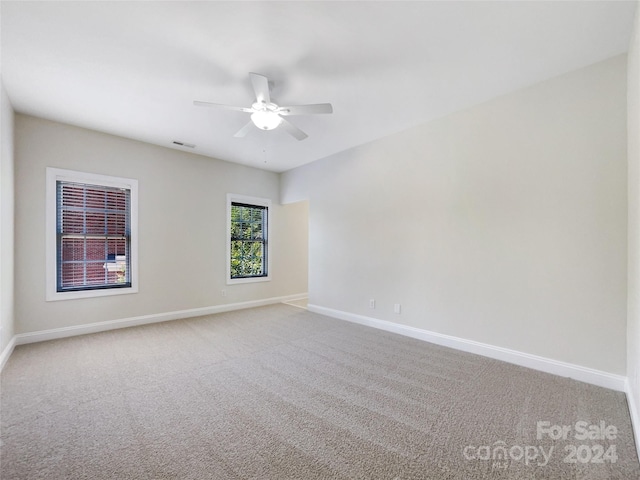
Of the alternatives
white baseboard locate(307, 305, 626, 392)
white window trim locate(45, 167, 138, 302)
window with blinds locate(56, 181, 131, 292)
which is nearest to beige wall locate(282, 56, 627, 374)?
white baseboard locate(307, 305, 626, 392)

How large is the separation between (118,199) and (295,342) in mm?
3461

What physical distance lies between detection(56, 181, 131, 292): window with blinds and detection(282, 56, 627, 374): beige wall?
3.70 m

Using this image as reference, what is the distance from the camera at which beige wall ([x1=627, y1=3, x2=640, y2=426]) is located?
6.11 ft

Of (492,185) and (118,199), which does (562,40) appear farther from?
(118,199)

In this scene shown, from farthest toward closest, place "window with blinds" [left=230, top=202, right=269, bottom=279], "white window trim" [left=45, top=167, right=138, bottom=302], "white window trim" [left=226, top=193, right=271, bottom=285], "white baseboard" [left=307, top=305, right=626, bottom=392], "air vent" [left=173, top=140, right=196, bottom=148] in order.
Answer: "window with blinds" [left=230, top=202, right=269, bottom=279] < "white window trim" [left=226, top=193, right=271, bottom=285] < "air vent" [left=173, top=140, right=196, bottom=148] < "white window trim" [left=45, top=167, right=138, bottom=302] < "white baseboard" [left=307, top=305, right=626, bottom=392]

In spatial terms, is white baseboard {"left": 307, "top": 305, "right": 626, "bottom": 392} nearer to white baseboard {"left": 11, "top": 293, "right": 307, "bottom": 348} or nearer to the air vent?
white baseboard {"left": 11, "top": 293, "right": 307, "bottom": 348}

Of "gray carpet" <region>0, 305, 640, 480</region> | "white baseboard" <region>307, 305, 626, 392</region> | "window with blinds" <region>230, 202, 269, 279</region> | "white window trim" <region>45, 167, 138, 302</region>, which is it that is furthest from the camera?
"window with blinds" <region>230, 202, 269, 279</region>

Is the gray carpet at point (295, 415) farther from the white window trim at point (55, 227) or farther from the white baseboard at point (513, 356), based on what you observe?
the white window trim at point (55, 227)

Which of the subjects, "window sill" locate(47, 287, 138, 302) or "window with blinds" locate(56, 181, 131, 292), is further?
"window with blinds" locate(56, 181, 131, 292)

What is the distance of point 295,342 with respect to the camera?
3.64 m

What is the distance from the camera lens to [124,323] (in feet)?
14.0

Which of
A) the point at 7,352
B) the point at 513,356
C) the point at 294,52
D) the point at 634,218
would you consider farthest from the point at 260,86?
Answer: the point at 7,352

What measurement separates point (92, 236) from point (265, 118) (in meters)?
3.29

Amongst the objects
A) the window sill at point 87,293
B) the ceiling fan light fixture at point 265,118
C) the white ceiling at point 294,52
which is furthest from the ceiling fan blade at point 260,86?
the window sill at point 87,293
